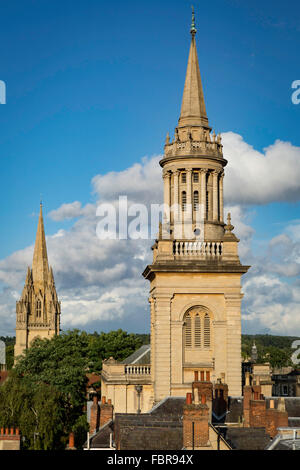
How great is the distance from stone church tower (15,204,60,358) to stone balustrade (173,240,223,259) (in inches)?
5106

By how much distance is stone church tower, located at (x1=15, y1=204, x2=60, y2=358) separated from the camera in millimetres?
174625

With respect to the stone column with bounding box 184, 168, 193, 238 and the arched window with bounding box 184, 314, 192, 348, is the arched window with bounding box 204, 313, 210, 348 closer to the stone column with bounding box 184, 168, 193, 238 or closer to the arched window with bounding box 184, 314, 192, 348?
the arched window with bounding box 184, 314, 192, 348

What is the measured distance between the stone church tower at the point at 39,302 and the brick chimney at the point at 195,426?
A: 148 m

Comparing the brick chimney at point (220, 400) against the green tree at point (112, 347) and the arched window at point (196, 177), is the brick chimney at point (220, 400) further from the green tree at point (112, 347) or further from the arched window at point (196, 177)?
the green tree at point (112, 347)

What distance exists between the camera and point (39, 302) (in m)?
178

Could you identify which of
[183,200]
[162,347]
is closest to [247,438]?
[162,347]

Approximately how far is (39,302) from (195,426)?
505 ft

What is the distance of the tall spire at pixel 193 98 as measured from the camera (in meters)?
50.7

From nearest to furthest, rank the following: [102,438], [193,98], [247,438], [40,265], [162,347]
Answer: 1. [247,438]
2. [102,438]
3. [162,347]
4. [193,98]
5. [40,265]

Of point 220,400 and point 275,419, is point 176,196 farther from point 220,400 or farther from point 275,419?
point 275,419

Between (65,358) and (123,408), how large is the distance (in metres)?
23.7
